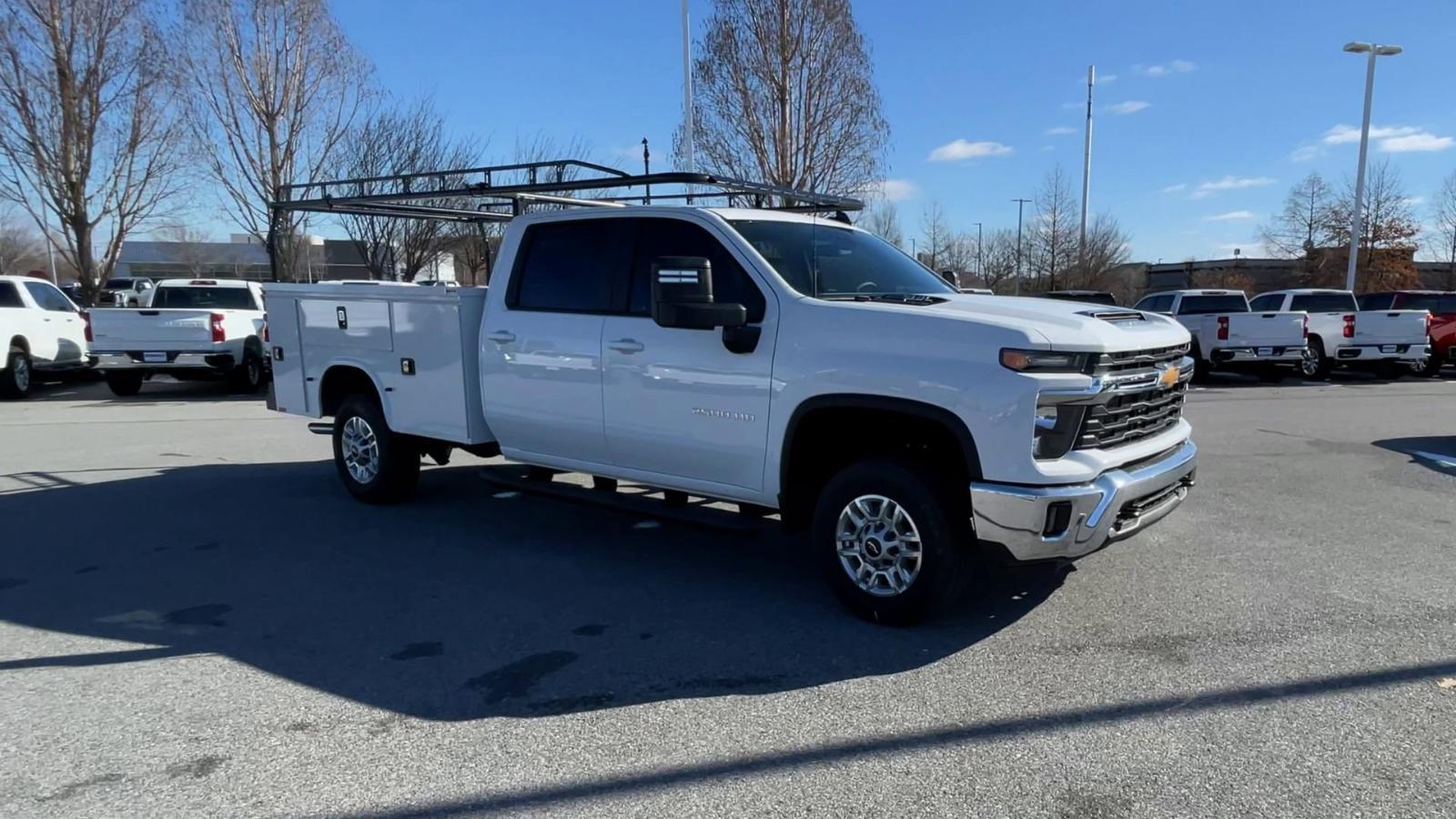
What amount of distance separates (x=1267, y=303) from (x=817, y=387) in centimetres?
1839

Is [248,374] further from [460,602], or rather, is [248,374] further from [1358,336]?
[1358,336]

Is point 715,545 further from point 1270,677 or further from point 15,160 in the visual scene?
point 15,160

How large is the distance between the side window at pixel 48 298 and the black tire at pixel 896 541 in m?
16.3

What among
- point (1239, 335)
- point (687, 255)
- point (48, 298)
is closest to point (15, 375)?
point (48, 298)

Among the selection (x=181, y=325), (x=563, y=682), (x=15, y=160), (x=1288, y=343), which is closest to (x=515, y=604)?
(x=563, y=682)

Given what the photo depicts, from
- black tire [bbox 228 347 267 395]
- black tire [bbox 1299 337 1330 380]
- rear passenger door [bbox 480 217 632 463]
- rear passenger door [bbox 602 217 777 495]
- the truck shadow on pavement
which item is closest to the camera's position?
the truck shadow on pavement

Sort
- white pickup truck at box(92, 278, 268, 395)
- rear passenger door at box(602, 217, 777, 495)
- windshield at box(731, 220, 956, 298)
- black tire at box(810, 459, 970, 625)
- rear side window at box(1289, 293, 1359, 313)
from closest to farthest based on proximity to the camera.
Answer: black tire at box(810, 459, 970, 625) → rear passenger door at box(602, 217, 777, 495) → windshield at box(731, 220, 956, 298) → white pickup truck at box(92, 278, 268, 395) → rear side window at box(1289, 293, 1359, 313)

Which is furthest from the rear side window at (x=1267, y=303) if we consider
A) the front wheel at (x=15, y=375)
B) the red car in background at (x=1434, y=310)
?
the front wheel at (x=15, y=375)

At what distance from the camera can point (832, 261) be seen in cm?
538

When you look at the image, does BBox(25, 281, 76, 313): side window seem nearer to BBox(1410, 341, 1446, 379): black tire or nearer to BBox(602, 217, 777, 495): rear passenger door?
BBox(602, 217, 777, 495): rear passenger door

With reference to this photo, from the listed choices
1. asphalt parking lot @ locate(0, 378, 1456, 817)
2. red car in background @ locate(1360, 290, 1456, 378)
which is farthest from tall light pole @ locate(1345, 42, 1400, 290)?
asphalt parking lot @ locate(0, 378, 1456, 817)

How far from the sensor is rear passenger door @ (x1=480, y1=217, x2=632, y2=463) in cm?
566

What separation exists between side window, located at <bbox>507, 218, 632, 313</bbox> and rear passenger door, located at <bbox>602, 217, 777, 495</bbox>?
0.18 metres

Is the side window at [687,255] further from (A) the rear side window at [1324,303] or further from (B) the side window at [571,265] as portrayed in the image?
(A) the rear side window at [1324,303]
